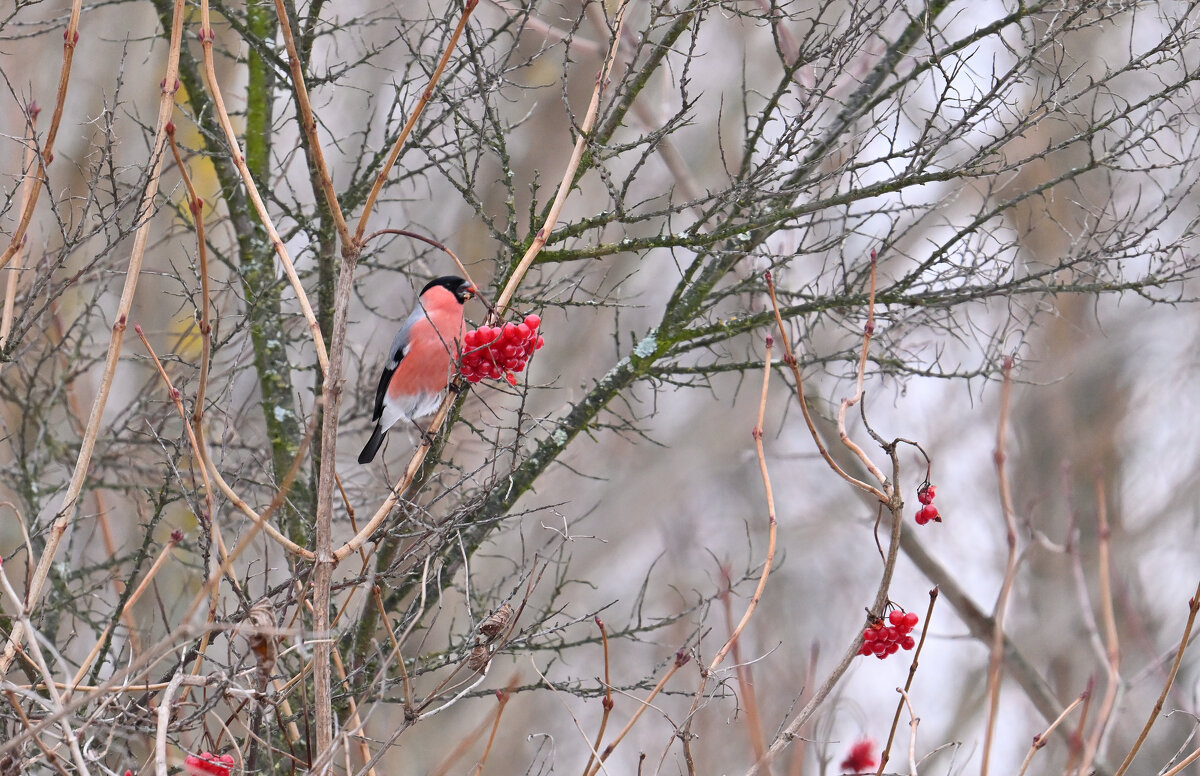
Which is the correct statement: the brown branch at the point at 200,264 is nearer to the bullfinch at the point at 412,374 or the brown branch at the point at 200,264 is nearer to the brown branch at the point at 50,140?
the brown branch at the point at 50,140

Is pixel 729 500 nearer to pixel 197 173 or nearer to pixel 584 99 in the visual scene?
pixel 584 99

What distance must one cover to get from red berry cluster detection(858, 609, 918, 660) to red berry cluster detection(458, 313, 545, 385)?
910mm

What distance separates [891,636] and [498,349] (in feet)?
3.33

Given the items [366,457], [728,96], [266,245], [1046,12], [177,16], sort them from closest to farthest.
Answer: [177,16], [1046,12], [266,245], [366,457], [728,96]

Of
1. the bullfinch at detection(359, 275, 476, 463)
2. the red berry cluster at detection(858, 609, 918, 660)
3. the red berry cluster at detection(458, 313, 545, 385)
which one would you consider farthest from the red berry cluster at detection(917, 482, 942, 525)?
the bullfinch at detection(359, 275, 476, 463)

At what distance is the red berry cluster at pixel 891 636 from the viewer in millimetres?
2262

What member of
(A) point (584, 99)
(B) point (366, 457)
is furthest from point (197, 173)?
(B) point (366, 457)

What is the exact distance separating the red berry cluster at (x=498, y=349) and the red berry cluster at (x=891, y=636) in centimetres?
91

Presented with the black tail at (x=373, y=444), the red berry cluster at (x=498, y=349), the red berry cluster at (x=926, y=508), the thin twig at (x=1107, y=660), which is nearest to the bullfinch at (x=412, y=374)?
the black tail at (x=373, y=444)

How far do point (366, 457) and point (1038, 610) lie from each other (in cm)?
661

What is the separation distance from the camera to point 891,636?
7.46 ft

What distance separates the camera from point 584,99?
9227mm

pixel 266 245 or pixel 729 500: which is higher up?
pixel 729 500

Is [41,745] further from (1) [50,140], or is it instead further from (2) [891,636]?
(2) [891,636]
